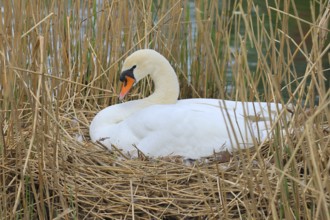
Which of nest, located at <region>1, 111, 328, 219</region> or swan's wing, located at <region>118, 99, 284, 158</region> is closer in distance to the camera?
nest, located at <region>1, 111, 328, 219</region>

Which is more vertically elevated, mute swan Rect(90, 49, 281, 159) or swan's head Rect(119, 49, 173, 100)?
swan's head Rect(119, 49, 173, 100)

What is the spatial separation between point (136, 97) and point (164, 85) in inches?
25.1

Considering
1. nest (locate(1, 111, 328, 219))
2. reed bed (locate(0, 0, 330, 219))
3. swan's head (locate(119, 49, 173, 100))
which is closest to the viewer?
reed bed (locate(0, 0, 330, 219))

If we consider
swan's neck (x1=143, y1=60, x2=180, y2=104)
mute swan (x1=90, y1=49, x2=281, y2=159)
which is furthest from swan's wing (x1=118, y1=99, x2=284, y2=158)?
swan's neck (x1=143, y1=60, x2=180, y2=104)

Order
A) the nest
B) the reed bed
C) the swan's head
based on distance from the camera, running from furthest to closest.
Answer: the swan's head → the nest → the reed bed

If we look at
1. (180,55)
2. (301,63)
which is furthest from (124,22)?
(301,63)

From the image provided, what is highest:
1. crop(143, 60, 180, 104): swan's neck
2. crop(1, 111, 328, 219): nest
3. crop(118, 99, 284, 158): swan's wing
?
crop(143, 60, 180, 104): swan's neck

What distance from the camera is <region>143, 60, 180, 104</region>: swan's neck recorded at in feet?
13.0

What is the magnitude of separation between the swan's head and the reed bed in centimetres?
31

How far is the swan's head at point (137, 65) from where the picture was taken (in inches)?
154

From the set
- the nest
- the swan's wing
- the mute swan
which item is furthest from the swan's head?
the nest

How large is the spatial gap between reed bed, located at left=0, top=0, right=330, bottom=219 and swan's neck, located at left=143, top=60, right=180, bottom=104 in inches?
12.7

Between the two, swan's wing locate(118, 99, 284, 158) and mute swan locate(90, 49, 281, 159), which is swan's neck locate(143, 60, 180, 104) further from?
swan's wing locate(118, 99, 284, 158)

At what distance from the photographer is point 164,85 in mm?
3980
